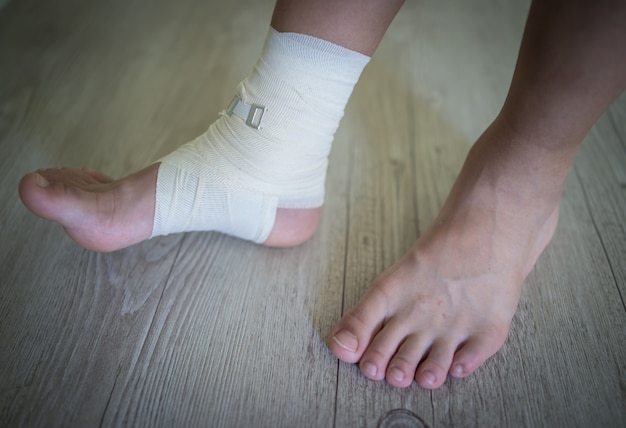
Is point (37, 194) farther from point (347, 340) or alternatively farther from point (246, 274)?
point (347, 340)

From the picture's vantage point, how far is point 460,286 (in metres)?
0.72

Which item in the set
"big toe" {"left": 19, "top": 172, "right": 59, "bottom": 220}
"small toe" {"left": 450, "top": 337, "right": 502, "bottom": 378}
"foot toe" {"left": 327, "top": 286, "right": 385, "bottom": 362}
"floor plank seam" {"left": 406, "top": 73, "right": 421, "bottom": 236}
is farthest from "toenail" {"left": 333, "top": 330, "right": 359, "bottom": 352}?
"big toe" {"left": 19, "top": 172, "right": 59, "bottom": 220}

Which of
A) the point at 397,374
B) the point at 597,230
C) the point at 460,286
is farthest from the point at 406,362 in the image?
the point at 597,230

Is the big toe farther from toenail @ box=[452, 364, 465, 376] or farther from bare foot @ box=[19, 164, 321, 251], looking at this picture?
toenail @ box=[452, 364, 465, 376]

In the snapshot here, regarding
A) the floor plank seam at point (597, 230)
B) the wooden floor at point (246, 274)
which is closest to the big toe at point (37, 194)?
the wooden floor at point (246, 274)

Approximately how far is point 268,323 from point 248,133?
0.28m

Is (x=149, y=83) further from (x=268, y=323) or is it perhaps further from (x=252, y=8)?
(x=268, y=323)

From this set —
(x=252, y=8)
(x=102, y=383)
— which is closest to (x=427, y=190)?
(x=102, y=383)

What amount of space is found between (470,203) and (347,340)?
0.90ft

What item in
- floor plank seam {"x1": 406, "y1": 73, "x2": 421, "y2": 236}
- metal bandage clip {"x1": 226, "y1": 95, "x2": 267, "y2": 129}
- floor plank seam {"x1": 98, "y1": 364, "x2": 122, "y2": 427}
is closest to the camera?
floor plank seam {"x1": 98, "y1": 364, "x2": 122, "y2": 427}

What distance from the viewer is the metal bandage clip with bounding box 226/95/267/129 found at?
73cm

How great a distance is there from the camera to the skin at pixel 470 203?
2.07 ft

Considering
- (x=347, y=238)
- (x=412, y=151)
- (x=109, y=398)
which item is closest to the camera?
(x=109, y=398)

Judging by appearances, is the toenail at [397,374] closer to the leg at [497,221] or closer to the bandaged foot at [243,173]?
the leg at [497,221]
